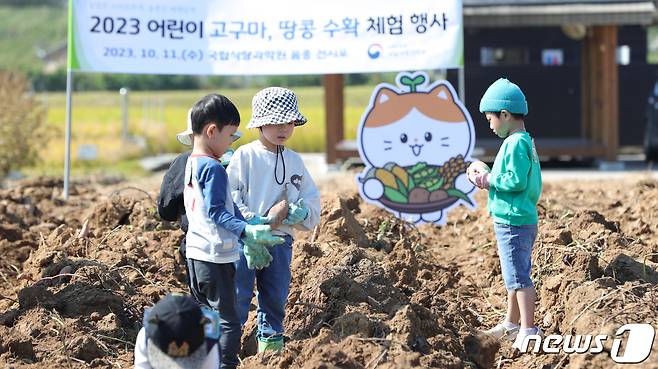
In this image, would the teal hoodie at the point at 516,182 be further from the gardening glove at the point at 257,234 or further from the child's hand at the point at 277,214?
the gardening glove at the point at 257,234

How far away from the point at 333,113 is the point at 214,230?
12019 mm

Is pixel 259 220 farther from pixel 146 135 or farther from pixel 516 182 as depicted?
pixel 146 135

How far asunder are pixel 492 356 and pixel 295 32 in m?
5.82

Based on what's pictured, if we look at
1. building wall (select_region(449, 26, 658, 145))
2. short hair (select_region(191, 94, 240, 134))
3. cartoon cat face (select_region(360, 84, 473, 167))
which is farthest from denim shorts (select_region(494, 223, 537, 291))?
building wall (select_region(449, 26, 658, 145))

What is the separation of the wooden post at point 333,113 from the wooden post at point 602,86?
14.3ft

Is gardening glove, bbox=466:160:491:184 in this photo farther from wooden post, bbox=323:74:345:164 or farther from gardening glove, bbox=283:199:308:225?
wooden post, bbox=323:74:345:164

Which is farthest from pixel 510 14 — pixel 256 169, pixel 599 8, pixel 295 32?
pixel 256 169

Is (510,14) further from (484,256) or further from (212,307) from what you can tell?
(212,307)

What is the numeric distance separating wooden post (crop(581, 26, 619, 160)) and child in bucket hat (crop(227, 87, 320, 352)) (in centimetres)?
1238

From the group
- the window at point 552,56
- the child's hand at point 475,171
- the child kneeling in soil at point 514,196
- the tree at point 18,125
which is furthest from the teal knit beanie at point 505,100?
the window at point 552,56

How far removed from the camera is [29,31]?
9456cm

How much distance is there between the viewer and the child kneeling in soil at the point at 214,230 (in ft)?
18.0

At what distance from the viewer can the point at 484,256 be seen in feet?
29.1

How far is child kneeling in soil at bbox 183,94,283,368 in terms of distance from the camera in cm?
550
